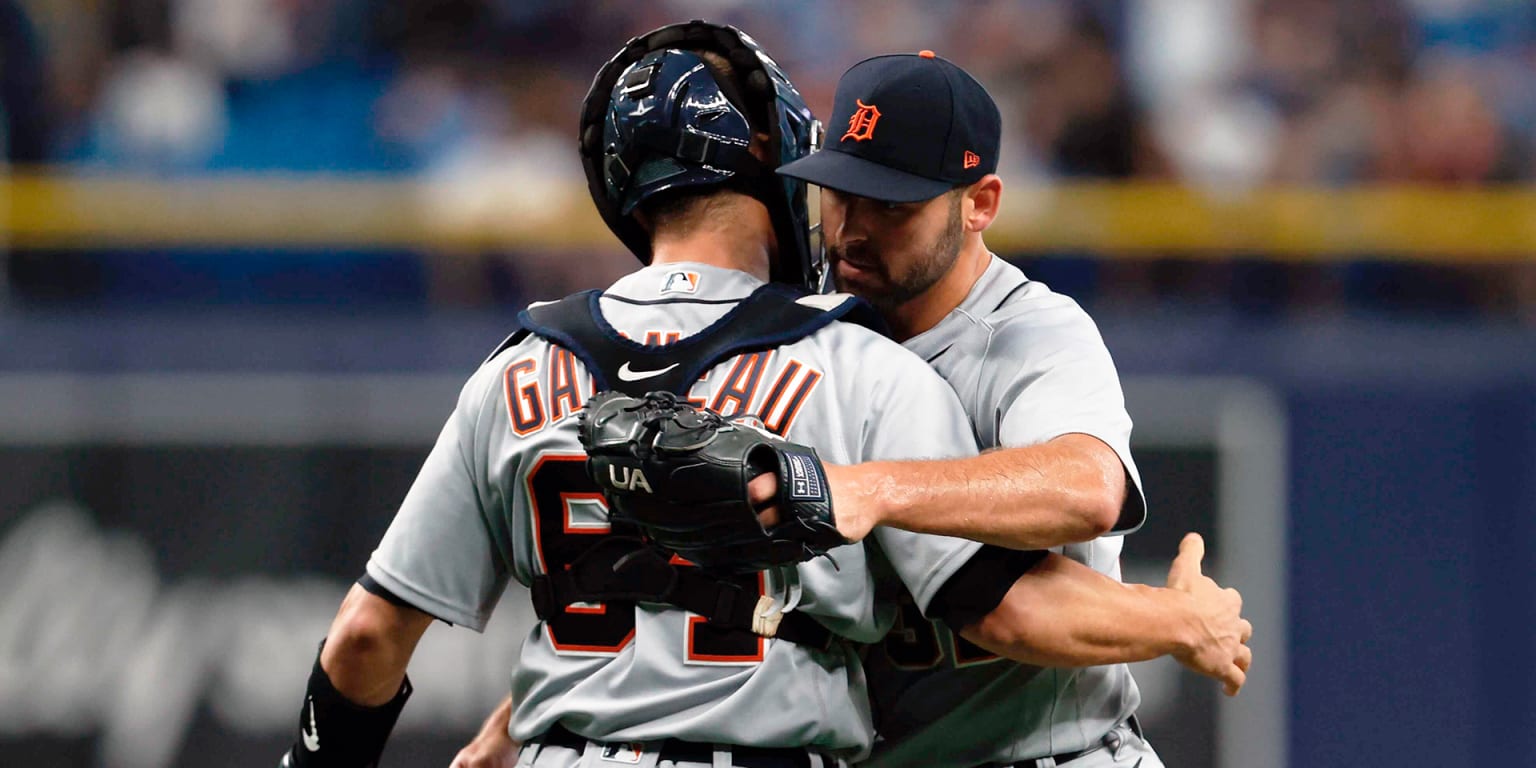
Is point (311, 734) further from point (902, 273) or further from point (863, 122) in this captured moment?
point (863, 122)

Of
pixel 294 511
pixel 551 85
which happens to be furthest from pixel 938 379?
pixel 551 85

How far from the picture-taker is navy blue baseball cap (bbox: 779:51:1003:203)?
11.0 feet

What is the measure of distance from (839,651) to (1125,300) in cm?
451

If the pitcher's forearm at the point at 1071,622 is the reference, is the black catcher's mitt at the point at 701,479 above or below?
above

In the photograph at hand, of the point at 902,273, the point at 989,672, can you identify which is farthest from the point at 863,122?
the point at 989,672

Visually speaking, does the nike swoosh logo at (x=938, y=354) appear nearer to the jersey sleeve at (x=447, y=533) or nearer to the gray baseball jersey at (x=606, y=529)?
the gray baseball jersey at (x=606, y=529)

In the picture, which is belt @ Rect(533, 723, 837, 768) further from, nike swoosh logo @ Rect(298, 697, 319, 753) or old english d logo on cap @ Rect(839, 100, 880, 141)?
old english d logo on cap @ Rect(839, 100, 880, 141)

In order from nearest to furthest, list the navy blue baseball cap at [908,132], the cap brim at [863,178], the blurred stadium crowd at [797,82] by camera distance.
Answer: the cap brim at [863,178] → the navy blue baseball cap at [908,132] → the blurred stadium crowd at [797,82]

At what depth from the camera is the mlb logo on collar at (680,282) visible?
304 cm

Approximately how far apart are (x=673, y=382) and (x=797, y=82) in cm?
527

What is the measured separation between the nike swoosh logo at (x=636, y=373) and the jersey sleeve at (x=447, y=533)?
0.25 m

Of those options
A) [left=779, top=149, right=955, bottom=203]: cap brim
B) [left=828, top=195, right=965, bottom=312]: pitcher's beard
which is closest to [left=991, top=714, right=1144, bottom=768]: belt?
[left=828, top=195, right=965, bottom=312]: pitcher's beard

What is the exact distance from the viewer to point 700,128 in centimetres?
313

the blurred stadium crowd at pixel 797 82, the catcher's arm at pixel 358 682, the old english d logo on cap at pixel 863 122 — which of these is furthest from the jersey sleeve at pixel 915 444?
the blurred stadium crowd at pixel 797 82
